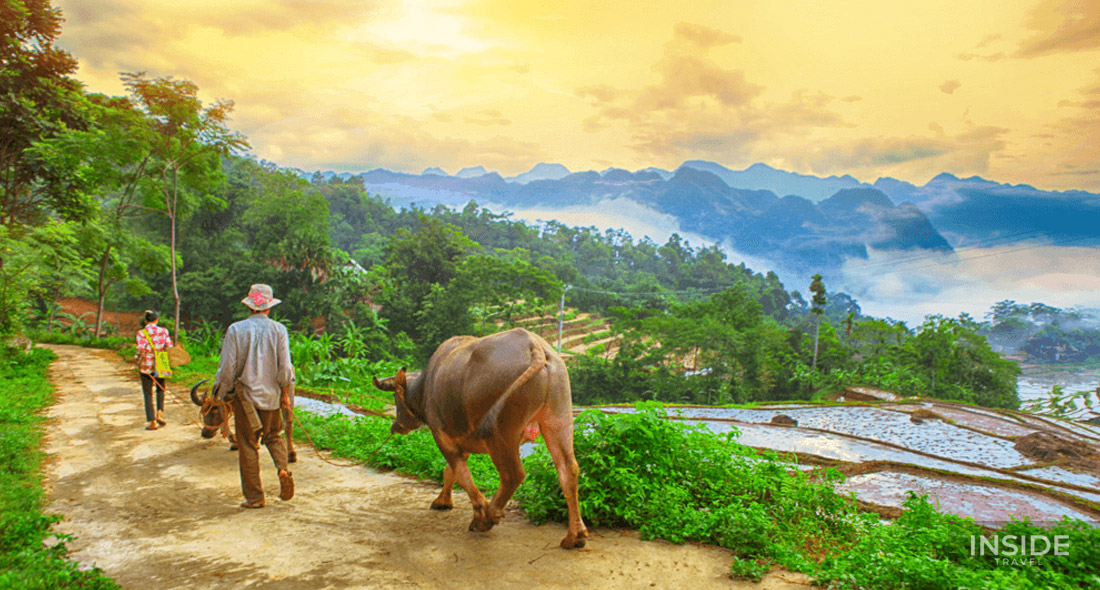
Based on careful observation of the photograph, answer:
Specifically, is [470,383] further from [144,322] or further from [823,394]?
[823,394]

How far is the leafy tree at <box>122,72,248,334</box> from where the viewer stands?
14.0m

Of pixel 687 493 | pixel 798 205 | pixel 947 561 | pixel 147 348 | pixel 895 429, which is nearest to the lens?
pixel 947 561

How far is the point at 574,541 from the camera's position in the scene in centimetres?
394

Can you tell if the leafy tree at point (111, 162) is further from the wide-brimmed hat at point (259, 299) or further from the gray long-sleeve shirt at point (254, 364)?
the gray long-sleeve shirt at point (254, 364)

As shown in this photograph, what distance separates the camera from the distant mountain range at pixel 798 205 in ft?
189

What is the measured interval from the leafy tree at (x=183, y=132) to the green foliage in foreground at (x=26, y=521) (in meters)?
8.48

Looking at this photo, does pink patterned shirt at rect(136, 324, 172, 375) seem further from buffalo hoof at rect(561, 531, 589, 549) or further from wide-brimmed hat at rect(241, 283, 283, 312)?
buffalo hoof at rect(561, 531, 589, 549)

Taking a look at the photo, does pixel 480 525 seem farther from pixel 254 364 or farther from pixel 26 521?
pixel 26 521

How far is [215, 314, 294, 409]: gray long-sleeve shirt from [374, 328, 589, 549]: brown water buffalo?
1.66 meters

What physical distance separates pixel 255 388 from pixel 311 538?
151 cm

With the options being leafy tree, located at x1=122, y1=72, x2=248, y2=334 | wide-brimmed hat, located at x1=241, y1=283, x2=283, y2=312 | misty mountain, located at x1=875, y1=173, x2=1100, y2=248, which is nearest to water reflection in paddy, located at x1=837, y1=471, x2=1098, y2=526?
wide-brimmed hat, located at x1=241, y1=283, x2=283, y2=312

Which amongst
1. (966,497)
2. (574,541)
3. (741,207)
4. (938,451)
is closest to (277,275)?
(574,541)

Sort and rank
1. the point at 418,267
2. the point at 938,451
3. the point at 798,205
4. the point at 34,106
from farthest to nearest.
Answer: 1. the point at 798,205
2. the point at 418,267
3. the point at 34,106
4. the point at 938,451

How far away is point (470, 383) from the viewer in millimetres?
4223
